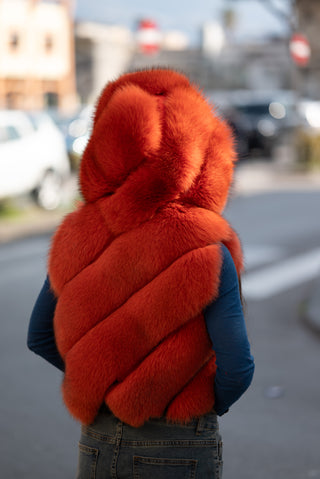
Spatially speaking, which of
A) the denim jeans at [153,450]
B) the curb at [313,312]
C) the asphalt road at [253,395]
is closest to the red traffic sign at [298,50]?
the asphalt road at [253,395]

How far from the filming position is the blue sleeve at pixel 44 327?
2.17 metres

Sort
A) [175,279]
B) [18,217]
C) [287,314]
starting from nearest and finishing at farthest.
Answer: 1. [175,279]
2. [287,314]
3. [18,217]

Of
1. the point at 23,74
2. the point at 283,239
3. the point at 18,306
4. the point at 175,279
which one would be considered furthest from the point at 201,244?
the point at 23,74

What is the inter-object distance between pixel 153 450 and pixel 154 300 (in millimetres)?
381

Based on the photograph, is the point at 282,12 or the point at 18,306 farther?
the point at 282,12

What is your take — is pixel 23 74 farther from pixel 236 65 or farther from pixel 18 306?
pixel 18 306

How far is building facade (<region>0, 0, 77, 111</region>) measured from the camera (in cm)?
4006

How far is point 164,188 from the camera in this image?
77.4 inches

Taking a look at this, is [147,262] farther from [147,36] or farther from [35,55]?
[35,55]

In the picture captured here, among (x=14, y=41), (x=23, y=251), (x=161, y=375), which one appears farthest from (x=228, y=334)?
(x=14, y=41)

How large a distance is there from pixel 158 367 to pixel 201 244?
325 millimetres

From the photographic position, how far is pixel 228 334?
6.29ft

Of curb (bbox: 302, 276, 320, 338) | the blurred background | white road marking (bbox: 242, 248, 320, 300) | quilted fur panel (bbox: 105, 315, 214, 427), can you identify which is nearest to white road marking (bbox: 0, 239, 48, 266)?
the blurred background

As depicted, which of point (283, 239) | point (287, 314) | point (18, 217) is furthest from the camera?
point (18, 217)
